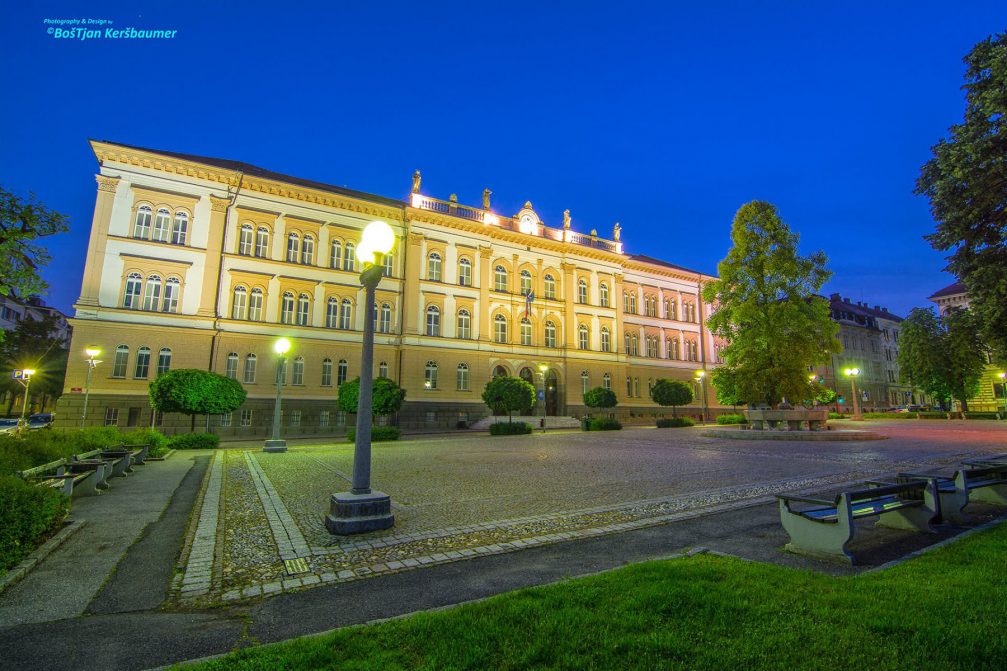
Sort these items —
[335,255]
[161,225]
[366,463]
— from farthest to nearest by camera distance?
[335,255], [161,225], [366,463]

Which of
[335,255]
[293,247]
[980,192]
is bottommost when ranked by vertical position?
[980,192]

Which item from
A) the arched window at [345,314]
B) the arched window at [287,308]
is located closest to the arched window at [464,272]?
the arched window at [345,314]

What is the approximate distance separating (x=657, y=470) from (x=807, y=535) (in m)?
7.31

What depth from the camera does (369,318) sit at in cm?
721

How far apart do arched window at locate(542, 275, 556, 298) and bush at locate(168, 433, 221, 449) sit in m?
28.4

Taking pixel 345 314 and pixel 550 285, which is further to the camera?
pixel 550 285

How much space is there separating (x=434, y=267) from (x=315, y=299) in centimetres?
915

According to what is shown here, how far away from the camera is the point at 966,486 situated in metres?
6.33

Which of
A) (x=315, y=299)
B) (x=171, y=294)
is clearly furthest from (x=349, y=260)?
(x=171, y=294)

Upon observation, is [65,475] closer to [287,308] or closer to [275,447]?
[275,447]

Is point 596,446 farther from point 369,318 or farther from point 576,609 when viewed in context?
point 576,609

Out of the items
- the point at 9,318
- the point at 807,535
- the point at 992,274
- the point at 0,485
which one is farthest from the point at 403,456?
the point at 9,318

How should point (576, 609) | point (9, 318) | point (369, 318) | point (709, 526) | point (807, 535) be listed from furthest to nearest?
point (9, 318) < point (369, 318) < point (709, 526) < point (807, 535) < point (576, 609)

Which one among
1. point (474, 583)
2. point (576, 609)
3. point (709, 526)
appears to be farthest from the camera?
point (709, 526)
